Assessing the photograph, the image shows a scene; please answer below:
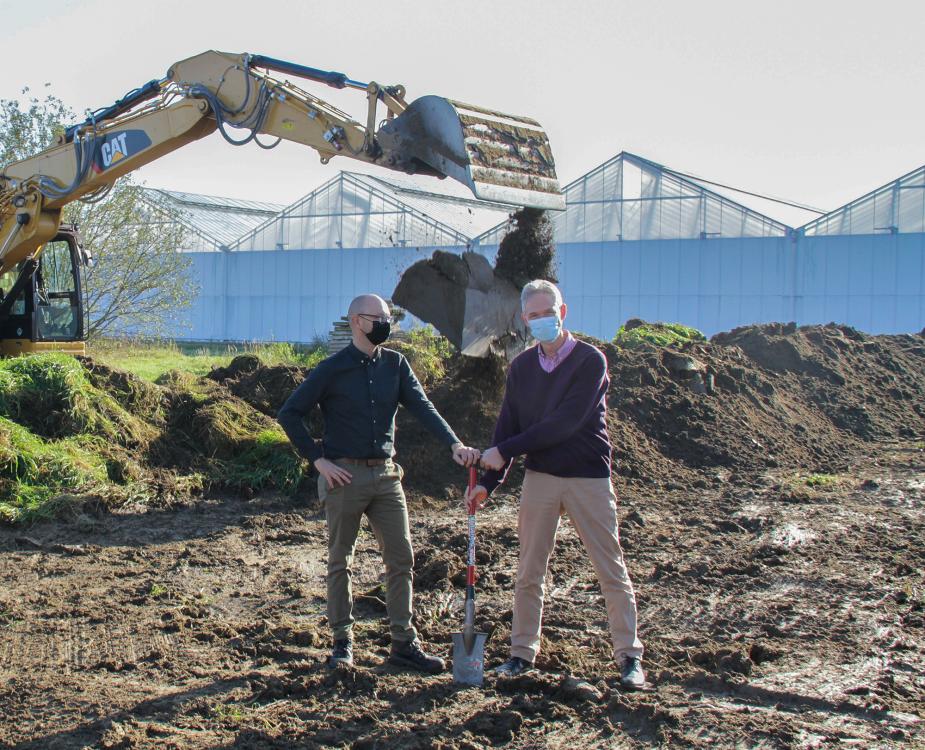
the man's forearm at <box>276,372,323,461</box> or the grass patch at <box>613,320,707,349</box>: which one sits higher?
the grass patch at <box>613,320,707,349</box>

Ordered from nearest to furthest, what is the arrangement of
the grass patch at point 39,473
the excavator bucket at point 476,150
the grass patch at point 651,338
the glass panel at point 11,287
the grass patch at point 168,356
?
1. the excavator bucket at point 476,150
2. the grass patch at point 39,473
3. the glass panel at point 11,287
4. the grass patch at point 651,338
5. the grass patch at point 168,356

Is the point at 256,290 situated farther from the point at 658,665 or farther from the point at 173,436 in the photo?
the point at 658,665

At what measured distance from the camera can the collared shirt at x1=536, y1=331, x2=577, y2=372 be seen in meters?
5.18

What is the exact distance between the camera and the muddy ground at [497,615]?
15.0 ft

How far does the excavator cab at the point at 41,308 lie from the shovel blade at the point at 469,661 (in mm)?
8515

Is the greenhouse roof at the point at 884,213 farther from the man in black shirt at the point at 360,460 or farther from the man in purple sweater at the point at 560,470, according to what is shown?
the man in black shirt at the point at 360,460

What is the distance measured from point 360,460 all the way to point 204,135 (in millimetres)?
6619

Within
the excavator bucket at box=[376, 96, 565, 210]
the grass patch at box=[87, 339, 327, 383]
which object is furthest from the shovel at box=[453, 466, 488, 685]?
the grass patch at box=[87, 339, 327, 383]

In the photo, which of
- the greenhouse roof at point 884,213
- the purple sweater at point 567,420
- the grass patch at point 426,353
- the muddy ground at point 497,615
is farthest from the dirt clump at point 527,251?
the greenhouse roof at point 884,213

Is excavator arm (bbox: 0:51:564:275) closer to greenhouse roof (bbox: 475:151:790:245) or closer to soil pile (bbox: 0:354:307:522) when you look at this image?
soil pile (bbox: 0:354:307:522)

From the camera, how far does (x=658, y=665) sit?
17.7 ft

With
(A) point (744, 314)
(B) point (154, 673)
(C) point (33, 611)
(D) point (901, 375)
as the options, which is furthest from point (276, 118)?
(A) point (744, 314)

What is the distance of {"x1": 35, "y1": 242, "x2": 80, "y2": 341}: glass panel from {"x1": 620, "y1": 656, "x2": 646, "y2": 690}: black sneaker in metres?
9.24

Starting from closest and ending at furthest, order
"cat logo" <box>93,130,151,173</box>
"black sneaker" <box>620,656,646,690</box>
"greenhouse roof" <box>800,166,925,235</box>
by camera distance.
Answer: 1. "black sneaker" <box>620,656,646,690</box>
2. "cat logo" <box>93,130,151,173</box>
3. "greenhouse roof" <box>800,166,925,235</box>
